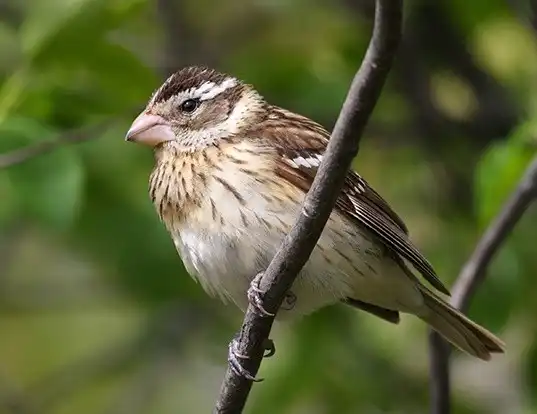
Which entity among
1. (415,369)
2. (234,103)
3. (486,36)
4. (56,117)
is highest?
(486,36)

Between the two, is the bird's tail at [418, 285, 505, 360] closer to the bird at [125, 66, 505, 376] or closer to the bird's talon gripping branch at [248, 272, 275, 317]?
the bird at [125, 66, 505, 376]

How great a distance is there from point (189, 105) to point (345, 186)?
0.54 m

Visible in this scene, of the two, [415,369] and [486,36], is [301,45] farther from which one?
[415,369]

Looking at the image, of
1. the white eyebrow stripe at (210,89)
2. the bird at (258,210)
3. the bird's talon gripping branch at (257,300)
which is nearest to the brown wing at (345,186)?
the bird at (258,210)

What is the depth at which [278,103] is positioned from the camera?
4.29 meters

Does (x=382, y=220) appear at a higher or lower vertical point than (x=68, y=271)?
higher

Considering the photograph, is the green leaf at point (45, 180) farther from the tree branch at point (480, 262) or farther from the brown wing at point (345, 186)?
the tree branch at point (480, 262)

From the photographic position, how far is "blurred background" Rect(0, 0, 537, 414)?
3.35m

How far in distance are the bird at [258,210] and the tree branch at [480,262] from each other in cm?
11

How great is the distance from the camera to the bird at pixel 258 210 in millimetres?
3023

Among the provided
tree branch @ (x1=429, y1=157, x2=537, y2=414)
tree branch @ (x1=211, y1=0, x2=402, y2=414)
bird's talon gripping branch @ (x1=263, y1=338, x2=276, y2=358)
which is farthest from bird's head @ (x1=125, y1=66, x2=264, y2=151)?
tree branch @ (x1=211, y1=0, x2=402, y2=414)

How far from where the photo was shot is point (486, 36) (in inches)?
197

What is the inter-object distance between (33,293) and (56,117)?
69.9 inches

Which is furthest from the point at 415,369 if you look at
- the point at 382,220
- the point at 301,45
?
the point at 382,220
